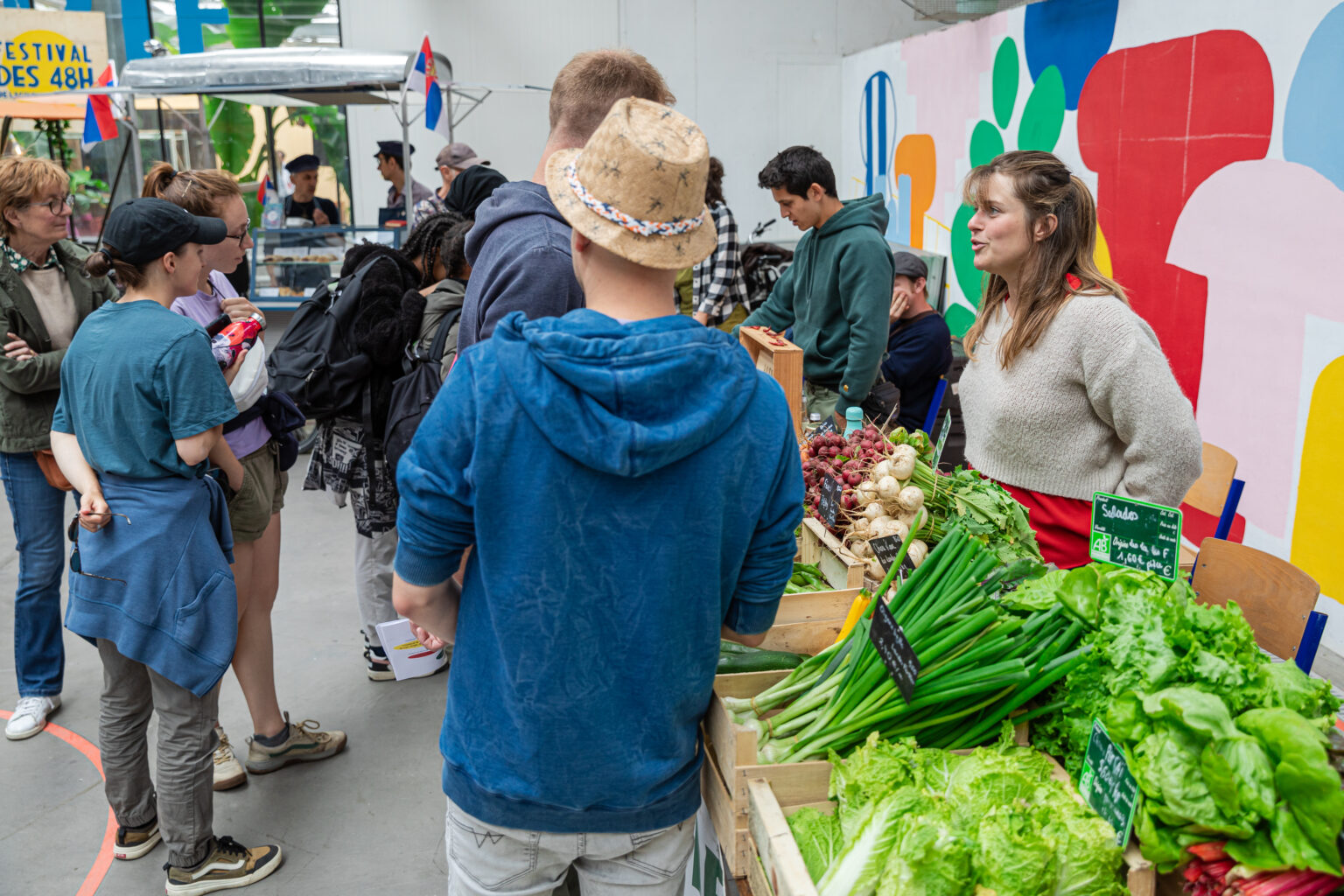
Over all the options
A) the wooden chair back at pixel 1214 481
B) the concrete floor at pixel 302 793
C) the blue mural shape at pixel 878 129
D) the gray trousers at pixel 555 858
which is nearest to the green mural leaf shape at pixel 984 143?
the blue mural shape at pixel 878 129

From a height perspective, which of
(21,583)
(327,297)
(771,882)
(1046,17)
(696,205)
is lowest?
(21,583)

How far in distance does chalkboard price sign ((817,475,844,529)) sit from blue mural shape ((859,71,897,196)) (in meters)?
7.48

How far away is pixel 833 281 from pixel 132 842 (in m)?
3.34

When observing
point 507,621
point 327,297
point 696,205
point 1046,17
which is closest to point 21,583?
point 327,297

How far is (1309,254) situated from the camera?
3.88 m

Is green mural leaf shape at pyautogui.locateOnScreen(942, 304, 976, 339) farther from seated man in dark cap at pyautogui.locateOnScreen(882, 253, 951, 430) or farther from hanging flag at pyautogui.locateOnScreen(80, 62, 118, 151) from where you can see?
hanging flag at pyautogui.locateOnScreen(80, 62, 118, 151)

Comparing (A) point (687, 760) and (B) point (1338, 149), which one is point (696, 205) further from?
(B) point (1338, 149)

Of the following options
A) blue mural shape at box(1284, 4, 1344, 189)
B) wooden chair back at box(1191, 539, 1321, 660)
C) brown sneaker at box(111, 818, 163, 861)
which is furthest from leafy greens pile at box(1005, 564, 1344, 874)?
blue mural shape at box(1284, 4, 1344, 189)

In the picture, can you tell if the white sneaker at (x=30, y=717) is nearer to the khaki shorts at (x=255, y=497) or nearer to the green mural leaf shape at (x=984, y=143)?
the khaki shorts at (x=255, y=497)

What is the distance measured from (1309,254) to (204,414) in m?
4.03

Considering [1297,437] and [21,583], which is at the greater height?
[1297,437]

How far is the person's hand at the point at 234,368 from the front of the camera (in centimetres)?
289

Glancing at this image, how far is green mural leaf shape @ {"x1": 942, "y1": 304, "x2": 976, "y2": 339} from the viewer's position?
7.50 metres

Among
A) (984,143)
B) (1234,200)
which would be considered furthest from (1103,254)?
(984,143)
